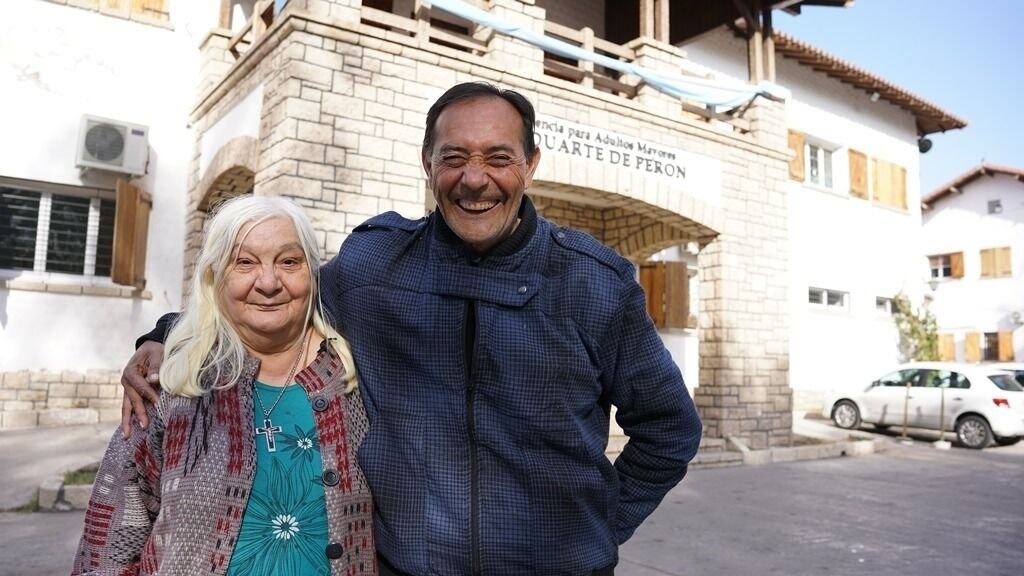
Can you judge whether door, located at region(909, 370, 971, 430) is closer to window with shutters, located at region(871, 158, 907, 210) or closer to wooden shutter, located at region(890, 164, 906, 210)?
window with shutters, located at region(871, 158, 907, 210)

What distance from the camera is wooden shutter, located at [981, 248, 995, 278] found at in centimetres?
2248

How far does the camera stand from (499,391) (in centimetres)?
153

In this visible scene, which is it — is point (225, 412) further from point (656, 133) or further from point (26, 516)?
point (656, 133)

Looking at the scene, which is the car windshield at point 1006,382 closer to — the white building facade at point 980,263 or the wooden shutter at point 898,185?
the wooden shutter at point 898,185

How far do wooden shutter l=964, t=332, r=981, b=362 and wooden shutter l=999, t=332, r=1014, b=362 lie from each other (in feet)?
2.08

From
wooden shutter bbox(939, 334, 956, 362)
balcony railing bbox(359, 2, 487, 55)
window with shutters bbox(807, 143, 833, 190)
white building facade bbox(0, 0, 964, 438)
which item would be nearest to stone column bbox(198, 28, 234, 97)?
white building facade bbox(0, 0, 964, 438)

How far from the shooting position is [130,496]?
157cm

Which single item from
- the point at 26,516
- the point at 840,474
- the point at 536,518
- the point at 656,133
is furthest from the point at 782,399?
the point at 536,518

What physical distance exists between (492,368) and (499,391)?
0.05 meters

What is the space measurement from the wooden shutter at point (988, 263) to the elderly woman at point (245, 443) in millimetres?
25975

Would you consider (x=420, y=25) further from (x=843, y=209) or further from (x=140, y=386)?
(x=843, y=209)

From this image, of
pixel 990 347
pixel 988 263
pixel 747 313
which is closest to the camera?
pixel 747 313

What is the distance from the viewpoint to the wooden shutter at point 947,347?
21.8 meters

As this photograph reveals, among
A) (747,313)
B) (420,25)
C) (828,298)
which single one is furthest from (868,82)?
(420,25)
